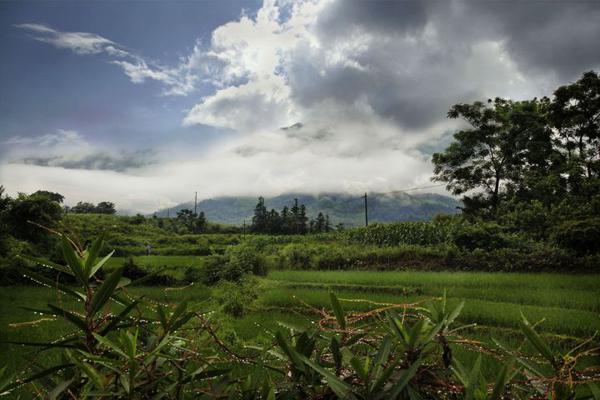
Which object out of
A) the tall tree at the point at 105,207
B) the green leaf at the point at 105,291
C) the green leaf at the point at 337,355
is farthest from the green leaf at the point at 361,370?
the tall tree at the point at 105,207

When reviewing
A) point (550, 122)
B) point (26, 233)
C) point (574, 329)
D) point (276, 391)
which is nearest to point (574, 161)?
point (550, 122)

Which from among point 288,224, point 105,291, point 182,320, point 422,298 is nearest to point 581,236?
point 422,298

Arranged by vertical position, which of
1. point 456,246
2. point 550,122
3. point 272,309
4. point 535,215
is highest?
point 550,122

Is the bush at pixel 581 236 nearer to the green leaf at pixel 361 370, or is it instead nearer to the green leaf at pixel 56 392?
the green leaf at pixel 361 370

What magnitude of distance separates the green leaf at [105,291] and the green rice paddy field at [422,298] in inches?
148

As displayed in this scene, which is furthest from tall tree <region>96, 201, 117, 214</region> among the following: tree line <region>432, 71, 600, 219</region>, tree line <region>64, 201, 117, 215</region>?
tree line <region>432, 71, 600, 219</region>

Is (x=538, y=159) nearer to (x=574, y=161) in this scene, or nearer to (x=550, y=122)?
(x=550, y=122)

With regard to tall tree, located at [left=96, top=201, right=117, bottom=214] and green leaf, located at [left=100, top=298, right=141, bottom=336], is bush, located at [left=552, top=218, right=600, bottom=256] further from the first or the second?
tall tree, located at [left=96, top=201, right=117, bottom=214]

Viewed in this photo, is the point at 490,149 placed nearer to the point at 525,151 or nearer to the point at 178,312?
the point at 525,151

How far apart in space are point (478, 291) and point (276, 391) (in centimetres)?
1040

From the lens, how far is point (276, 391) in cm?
80

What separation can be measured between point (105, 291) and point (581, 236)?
47.9 ft

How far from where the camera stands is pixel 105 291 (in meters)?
0.73

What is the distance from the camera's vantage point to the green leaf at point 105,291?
73 cm
